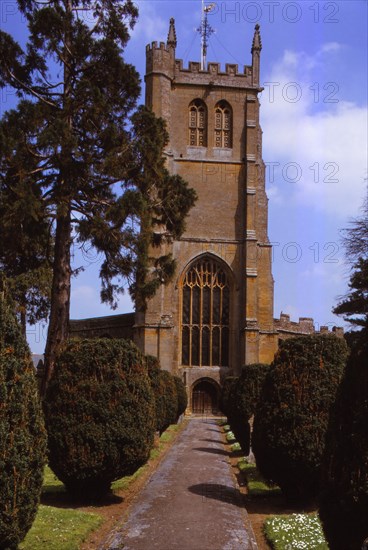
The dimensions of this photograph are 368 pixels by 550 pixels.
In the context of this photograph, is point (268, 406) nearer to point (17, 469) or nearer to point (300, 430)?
point (300, 430)

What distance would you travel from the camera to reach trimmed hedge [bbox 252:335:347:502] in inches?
409

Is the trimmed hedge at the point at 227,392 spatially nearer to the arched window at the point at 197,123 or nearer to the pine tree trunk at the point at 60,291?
the pine tree trunk at the point at 60,291

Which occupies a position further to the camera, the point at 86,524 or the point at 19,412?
the point at 86,524

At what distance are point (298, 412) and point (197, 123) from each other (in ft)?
114

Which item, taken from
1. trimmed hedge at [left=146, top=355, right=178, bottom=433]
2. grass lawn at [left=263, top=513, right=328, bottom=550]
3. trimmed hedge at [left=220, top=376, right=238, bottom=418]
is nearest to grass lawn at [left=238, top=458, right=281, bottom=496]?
grass lawn at [left=263, top=513, right=328, bottom=550]

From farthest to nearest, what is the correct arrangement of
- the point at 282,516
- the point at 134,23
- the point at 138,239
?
the point at 134,23
the point at 138,239
the point at 282,516

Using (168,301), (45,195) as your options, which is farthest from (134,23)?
(168,301)

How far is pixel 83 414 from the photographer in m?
10.5

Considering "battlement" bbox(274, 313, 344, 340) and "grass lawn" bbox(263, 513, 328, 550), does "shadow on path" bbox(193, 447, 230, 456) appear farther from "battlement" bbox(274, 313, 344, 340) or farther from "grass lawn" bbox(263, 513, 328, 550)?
"battlement" bbox(274, 313, 344, 340)

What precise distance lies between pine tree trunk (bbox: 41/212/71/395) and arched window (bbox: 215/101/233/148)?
27131 millimetres

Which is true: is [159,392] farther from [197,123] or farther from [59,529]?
[197,123]

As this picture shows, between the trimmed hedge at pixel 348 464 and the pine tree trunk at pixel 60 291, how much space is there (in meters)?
11.4

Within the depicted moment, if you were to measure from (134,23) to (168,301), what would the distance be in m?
21.7

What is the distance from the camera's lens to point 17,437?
628cm
